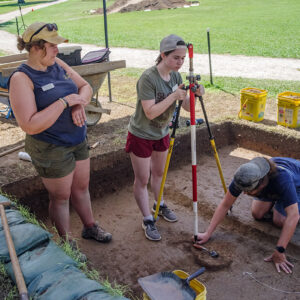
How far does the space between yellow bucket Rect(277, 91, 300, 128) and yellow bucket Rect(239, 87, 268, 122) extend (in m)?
0.28

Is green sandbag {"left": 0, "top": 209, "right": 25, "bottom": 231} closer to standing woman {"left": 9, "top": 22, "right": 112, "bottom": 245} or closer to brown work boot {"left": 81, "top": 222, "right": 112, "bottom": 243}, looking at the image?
standing woman {"left": 9, "top": 22, "right": 112, "bottom": 245}

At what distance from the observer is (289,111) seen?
582cm

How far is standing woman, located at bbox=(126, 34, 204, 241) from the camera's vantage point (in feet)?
10.9

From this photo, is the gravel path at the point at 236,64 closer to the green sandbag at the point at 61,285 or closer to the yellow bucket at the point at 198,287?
the yellow bucket at the point at 198,287

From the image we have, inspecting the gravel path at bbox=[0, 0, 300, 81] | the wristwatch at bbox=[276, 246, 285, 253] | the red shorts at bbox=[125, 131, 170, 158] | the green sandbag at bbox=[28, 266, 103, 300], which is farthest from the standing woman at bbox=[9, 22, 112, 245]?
the gravel path at bbox=[0, 0, 300, 81]

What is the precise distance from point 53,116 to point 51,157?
0.38 m

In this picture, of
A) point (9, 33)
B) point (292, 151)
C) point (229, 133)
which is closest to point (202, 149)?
point (229, 133)

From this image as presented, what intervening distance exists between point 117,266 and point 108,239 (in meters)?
0.33

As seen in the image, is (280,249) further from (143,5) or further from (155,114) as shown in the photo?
(143,5)

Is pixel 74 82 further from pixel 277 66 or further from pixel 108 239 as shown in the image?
pixel 277 66

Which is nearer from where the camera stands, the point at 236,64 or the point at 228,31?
the point at 236,64

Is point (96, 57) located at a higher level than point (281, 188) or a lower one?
higher

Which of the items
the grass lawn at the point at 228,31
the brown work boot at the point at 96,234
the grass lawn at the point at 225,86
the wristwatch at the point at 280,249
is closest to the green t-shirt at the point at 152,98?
the brown work boot at the point at 96,234

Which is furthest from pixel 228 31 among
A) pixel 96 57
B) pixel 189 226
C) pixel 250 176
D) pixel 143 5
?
pixel 250 176
